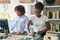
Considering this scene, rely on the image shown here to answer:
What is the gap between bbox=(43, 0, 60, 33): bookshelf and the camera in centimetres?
244

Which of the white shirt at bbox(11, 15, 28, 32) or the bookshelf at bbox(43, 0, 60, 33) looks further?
the white shirt at bbox(11, 15, 28, 32)

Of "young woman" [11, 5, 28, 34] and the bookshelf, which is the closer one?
the bookshelf

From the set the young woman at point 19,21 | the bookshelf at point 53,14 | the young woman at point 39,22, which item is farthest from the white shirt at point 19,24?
the bookshelf at point 53,14

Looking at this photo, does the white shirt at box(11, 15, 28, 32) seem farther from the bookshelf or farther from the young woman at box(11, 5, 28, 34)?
the bookshelf

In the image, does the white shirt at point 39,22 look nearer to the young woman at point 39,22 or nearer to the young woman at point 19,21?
the young woman at point 39,22

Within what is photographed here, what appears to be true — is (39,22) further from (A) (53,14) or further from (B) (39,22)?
(A) (53,14)

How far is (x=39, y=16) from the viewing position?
2510 mm

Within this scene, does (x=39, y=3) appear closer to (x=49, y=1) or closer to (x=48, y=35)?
(x=49, y=1)

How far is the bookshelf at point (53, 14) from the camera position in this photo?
244 cm

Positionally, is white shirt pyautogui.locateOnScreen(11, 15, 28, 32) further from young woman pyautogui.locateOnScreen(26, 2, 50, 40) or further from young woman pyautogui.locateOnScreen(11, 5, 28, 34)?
young woman pyautogui.locateOnScreen(26, 2, 50, 40)

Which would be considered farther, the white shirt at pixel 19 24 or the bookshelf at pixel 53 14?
the white shirt at pixel 19 24

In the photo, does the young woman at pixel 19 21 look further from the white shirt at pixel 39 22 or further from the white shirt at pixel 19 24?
the white shirt at pixel 39 22

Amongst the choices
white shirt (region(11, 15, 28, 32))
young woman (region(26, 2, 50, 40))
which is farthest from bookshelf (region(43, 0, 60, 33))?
white shirt (region(11, 15, 28, 32))

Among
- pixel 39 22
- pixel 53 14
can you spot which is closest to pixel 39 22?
pixel 39 22
